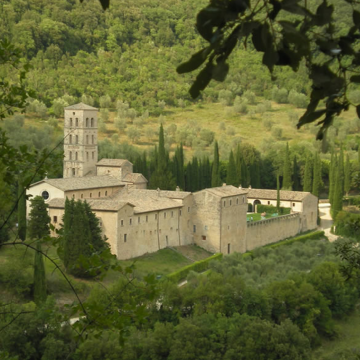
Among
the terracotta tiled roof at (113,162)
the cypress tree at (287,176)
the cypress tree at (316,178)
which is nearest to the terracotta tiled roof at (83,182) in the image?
the terracotta tiled roof at (113,162)

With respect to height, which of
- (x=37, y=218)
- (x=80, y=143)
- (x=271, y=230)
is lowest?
(x=271, y=230)

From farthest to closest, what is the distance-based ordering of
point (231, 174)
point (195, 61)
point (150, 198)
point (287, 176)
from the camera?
point (287, 176) < point (231, 174) < point (150, 198) < point (195, 61)

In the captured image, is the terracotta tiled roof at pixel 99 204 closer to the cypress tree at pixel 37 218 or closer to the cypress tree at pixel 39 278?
the cypress tree at pixel 37 218

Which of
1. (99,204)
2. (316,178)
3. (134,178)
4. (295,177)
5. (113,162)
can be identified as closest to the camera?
(99,204)

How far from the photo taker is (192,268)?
33.4m

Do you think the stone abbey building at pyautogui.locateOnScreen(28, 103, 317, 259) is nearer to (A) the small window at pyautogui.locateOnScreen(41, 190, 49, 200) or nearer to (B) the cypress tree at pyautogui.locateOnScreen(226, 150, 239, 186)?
(A) the small window at pyautogui.locateOnScreen(41, 190, 49, 200)

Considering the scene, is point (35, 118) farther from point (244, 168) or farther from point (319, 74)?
point (319, 74)

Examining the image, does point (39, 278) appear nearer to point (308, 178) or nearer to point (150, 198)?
point (150, 198)

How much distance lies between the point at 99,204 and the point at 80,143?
11.5 m

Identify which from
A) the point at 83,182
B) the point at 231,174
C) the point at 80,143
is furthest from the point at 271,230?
the point at 80,143

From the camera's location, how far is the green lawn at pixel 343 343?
25092 millimetres

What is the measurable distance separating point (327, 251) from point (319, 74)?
36722 mm

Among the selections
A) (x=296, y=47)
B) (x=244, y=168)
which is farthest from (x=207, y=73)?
(x=244, y=168)

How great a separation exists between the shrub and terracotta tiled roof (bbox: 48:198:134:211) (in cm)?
372
